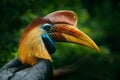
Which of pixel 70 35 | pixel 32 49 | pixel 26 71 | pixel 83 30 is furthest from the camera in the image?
pixel 83 30

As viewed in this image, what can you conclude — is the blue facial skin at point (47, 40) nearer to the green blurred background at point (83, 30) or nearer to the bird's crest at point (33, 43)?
the bird's crest at point (33, 43)

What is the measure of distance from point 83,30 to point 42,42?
10.8ft

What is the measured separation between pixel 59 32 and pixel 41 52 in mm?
280

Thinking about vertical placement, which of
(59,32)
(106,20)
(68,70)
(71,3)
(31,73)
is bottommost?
(31,73)

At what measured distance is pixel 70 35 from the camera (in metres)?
6.84

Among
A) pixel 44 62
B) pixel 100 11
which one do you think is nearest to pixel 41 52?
pixel 44 62

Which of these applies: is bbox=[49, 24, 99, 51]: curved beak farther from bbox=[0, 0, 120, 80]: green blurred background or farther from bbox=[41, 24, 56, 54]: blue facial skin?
bbox=[0, 0, 120, 80]: green blurred background

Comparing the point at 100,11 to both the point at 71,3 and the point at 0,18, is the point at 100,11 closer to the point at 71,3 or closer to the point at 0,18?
the point at 71,3

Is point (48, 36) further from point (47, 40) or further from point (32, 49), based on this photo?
point (32, 49)

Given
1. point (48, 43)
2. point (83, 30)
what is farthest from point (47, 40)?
point (83, 30)

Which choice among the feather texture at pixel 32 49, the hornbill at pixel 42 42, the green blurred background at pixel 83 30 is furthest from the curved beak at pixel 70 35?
the green blurred background at pixel 83 30

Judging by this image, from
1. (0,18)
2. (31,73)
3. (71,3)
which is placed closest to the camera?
Answer: (31,73)

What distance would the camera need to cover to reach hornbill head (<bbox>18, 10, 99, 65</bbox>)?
6.71m

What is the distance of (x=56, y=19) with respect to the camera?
6.86 metres
